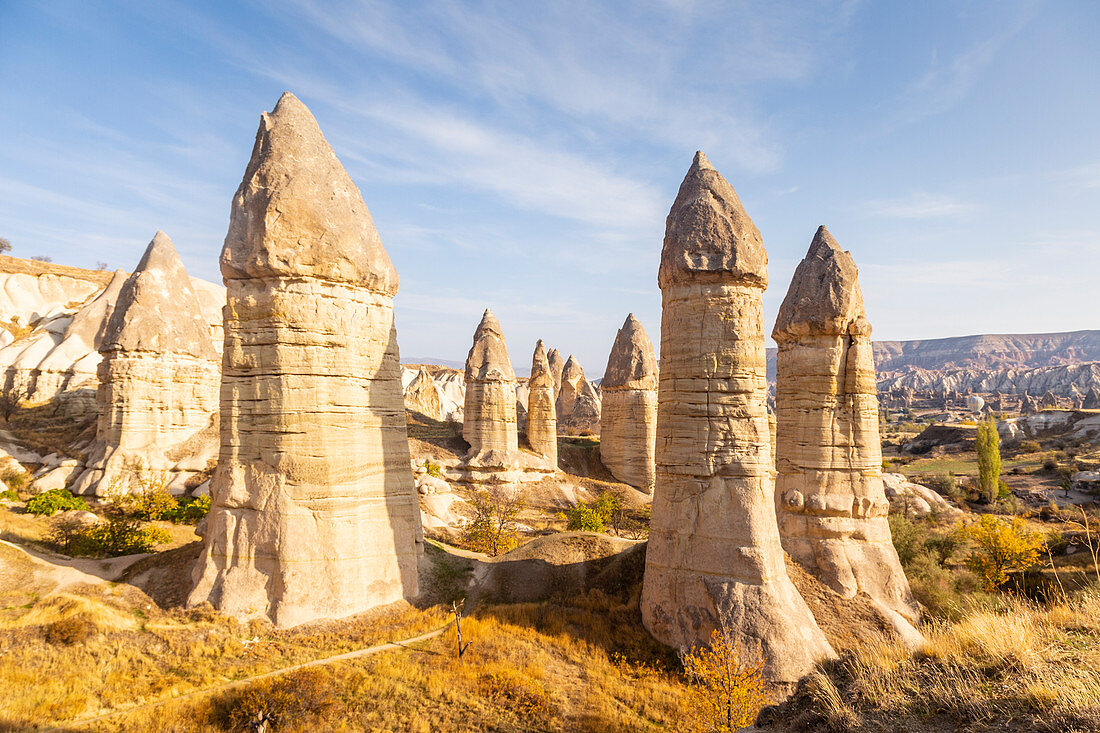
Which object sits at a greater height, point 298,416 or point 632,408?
point 298,416

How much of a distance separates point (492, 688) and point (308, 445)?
18.9 feet

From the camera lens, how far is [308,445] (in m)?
11.4

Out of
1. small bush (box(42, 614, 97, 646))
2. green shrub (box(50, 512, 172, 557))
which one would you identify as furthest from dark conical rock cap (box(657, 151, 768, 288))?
green shrub (box(50, 512, 172, 557))

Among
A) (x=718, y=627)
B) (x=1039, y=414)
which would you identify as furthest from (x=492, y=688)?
(x=1039, y=414)

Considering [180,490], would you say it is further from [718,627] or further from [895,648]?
[895,648]

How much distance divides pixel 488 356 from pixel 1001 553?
2286 centimetres

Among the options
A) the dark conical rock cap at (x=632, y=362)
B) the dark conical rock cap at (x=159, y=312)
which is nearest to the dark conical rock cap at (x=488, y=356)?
the dark conical rock cap at (x=632, y=362)

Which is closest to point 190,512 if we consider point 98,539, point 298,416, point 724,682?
point 98,539

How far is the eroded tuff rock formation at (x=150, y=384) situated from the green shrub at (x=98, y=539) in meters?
6.02

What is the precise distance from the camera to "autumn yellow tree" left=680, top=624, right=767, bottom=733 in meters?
8.24

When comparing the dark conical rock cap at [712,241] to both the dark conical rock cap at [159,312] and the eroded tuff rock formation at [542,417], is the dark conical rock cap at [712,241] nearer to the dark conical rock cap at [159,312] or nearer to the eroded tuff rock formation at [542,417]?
the dark conical rock cap at [159,312]

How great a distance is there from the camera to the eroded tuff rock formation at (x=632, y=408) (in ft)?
105

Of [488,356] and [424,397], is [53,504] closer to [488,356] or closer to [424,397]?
[488,356]

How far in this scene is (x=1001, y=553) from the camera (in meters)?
17.7
